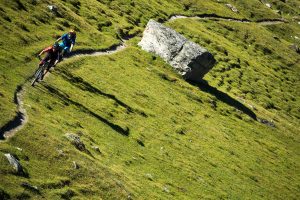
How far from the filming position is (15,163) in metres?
26.2

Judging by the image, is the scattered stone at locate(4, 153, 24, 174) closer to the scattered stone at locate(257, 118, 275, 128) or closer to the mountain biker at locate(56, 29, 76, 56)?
the mountain biker at locate(56, 29, 76, 56)

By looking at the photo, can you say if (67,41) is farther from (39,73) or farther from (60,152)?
(60,152)

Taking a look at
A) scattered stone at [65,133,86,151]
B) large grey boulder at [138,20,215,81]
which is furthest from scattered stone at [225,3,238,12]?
scattered stone at [65,133,86,151]

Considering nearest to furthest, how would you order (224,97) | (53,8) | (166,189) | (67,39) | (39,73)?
(166,189), (39,73), (67,39), (53,8), (224,97)

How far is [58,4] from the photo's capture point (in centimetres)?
7281

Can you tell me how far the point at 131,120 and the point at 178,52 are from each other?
34.3 meters

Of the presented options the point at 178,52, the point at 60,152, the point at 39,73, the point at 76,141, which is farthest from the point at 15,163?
the point at 178,52

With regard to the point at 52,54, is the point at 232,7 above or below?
→ above

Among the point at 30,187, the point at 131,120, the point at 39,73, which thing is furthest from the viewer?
the point at 131,120

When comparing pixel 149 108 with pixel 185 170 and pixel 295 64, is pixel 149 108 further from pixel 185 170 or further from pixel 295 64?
pixel 295 64

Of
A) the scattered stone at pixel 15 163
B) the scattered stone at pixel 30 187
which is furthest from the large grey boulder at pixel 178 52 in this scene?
the scattered stone at pixel 30 187

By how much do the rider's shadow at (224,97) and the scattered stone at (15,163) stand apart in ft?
194

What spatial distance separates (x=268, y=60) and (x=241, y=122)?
64081mm

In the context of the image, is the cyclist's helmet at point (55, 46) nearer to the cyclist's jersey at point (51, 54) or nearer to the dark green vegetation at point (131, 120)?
the cyclist's jersey at point (51, 54)
